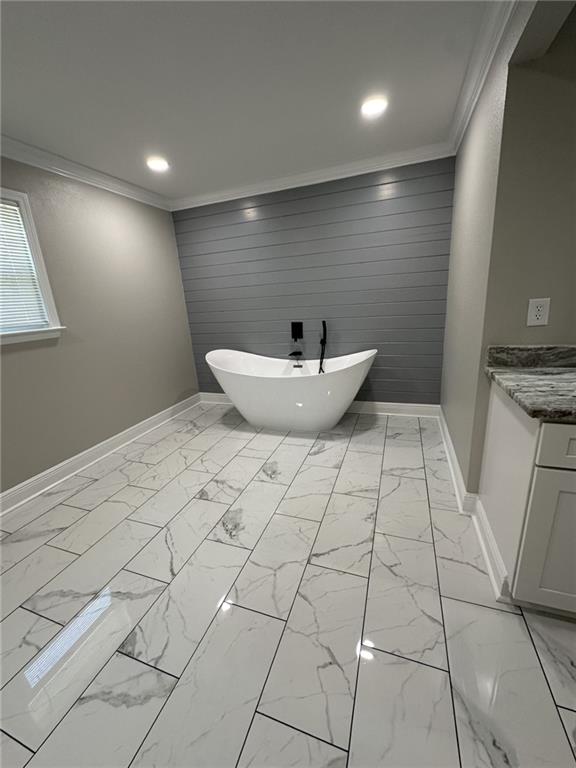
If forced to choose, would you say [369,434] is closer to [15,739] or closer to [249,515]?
[249,515]

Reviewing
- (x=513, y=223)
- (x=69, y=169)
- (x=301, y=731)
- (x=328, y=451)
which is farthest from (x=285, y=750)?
(x=69, y=169)

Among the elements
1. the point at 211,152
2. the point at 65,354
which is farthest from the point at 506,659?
the point at 211,152

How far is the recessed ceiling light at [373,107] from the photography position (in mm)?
1802

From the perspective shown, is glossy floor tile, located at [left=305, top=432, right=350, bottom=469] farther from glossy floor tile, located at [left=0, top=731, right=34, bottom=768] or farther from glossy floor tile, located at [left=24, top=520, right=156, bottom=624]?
glossy floor tile, located at [left=0, top=731, right=34, bottom=768]

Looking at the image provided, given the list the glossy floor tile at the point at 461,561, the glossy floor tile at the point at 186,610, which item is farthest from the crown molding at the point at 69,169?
the glossy floor tile at the point at 461,561

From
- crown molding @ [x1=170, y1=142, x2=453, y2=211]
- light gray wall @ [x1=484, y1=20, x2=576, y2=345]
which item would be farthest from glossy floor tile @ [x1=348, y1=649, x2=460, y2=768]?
crown molding @ [x1=170, y1=142, x2=453, y2=211]

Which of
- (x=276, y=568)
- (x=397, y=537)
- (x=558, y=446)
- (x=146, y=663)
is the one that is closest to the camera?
(x=558, y=446)

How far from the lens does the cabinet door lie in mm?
1036

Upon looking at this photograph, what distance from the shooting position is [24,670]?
1136mm

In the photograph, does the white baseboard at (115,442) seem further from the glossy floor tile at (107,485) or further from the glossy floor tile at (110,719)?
the glossy floor tile at (110,719)

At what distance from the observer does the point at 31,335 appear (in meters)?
2.13

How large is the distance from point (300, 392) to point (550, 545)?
1.84 metres

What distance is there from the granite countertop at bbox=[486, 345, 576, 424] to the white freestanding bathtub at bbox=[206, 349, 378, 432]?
1.19 meters

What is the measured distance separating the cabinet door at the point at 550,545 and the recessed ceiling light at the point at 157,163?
3171 mm
